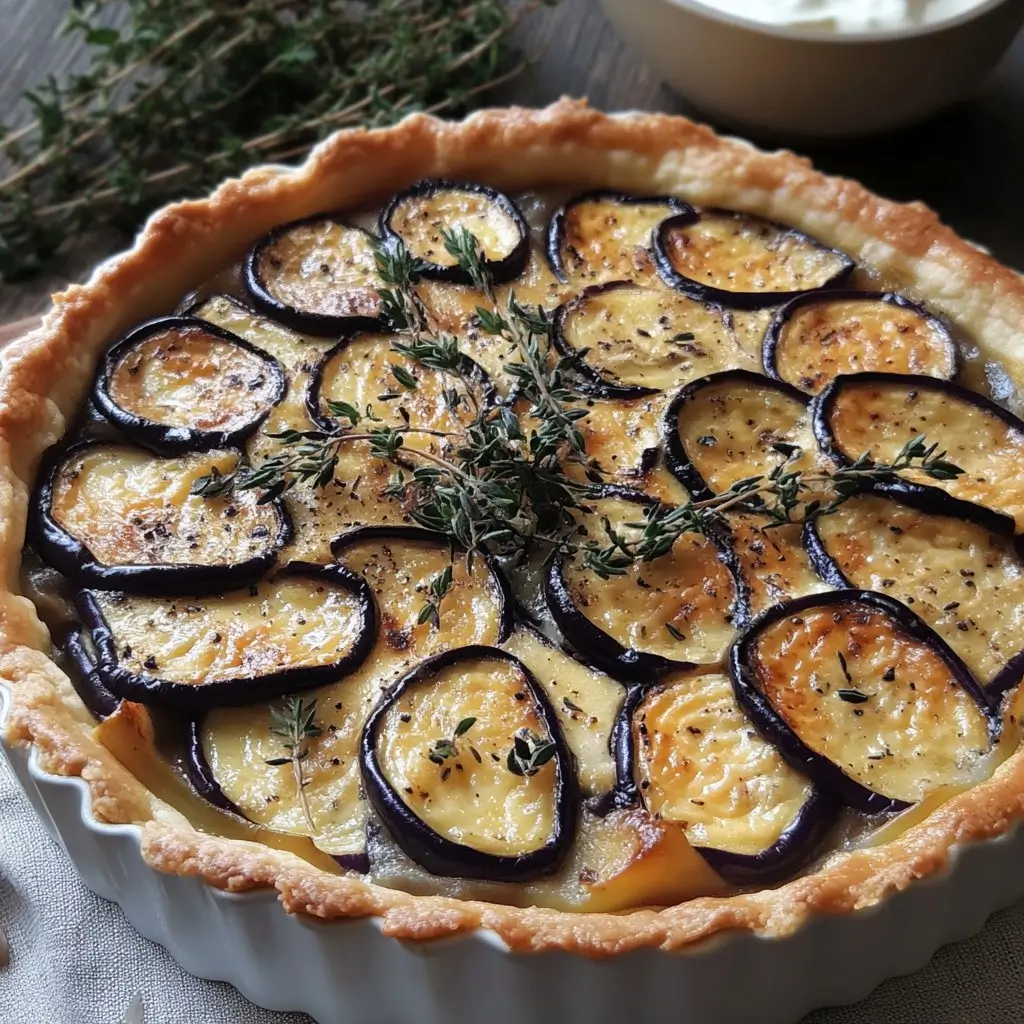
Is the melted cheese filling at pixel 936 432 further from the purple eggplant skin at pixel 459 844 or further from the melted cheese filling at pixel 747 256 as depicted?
the purple eggplant skin at pixel 459 844

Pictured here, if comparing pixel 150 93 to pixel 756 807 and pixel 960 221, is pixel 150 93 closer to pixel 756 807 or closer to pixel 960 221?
pixel 960 221

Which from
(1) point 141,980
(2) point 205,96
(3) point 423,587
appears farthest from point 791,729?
(2) point 205,96

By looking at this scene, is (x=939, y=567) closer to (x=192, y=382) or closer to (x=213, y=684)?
(x=213, y=684)

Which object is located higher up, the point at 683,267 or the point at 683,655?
the point at 683,267

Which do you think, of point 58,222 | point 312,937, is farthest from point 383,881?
point 58,222

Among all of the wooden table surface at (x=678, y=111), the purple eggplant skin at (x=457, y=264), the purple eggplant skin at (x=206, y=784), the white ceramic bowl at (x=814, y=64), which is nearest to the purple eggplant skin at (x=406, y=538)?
the purple eggplant skin at (x=206, y=784)

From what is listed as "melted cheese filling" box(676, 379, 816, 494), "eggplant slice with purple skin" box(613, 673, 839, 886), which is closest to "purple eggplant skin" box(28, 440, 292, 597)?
"eggplant slice with purple skin" box(613, 673, 839, 886)

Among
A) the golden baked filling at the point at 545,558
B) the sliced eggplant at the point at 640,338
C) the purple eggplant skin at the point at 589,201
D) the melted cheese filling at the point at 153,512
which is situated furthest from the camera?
the purple eggplant skin at the point at 589,201
